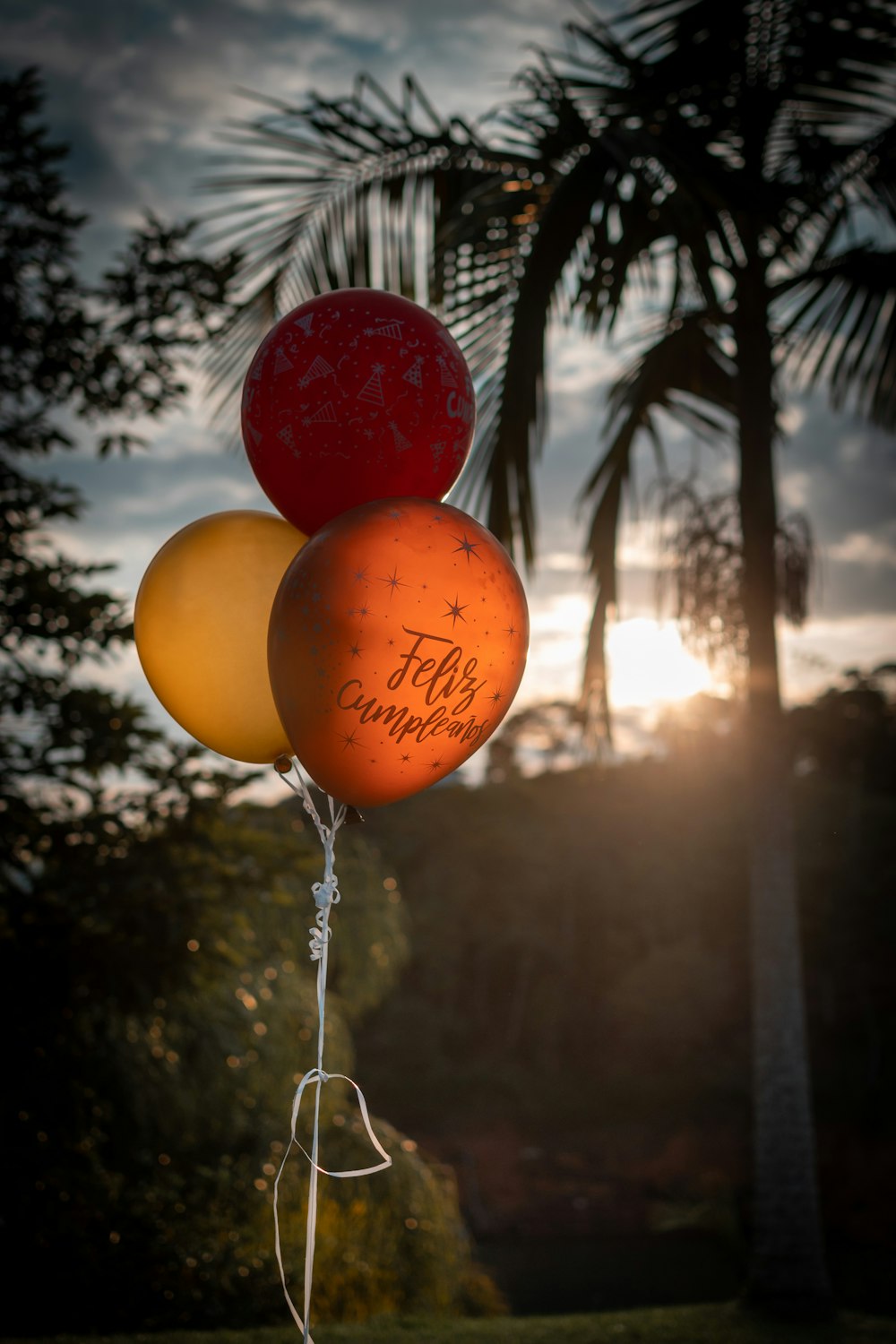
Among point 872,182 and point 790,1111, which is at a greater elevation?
point 872,182

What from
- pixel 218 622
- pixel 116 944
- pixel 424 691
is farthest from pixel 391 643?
pixel 116 944

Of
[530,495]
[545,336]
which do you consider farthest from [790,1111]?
[545,336]

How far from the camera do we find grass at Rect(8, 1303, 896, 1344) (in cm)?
446

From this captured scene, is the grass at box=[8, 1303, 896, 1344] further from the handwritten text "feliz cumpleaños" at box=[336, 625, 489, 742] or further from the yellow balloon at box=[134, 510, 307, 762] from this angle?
the handwritten text "feliz cumpleaños" at box=[336, 625, 489, 742]

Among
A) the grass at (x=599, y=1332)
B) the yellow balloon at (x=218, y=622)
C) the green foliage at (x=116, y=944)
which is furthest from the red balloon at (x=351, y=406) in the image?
the grass at (x=599, y=1332)

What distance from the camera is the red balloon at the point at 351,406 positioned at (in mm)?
2225

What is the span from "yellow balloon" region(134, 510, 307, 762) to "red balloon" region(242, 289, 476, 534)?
13cm

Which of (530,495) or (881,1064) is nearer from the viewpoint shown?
(530,495)

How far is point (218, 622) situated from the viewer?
2357 millimetres

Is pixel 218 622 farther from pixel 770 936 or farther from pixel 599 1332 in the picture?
pixel 599 1332

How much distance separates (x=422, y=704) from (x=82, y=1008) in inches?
161

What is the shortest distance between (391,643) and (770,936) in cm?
392

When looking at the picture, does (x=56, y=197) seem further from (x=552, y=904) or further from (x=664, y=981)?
(x=552, y=904)

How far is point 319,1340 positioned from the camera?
4.45 meters
